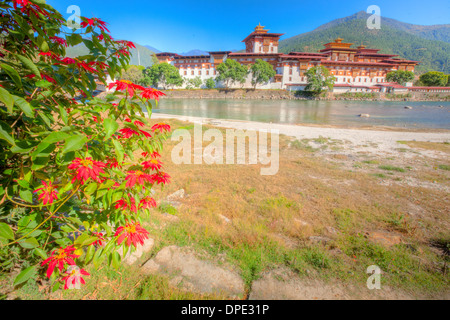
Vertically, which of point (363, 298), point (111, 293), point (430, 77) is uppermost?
point (430, 77)

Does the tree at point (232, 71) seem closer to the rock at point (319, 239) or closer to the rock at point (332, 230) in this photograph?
the rock at point (332, 230)

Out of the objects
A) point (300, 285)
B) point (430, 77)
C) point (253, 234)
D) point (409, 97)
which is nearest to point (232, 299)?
point (300, 285)

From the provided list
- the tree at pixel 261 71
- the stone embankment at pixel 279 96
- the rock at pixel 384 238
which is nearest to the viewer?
the rock at pixel 384 238

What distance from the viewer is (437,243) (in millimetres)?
3322

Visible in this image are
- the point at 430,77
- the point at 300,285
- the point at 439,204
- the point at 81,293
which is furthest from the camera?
the point at 430,77

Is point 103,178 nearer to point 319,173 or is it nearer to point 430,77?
point 319,173

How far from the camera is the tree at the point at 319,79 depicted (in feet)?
188

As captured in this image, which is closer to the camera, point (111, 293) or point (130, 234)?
point (130, 234)

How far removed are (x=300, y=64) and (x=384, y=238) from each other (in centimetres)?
6828

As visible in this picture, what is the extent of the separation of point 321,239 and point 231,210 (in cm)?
162

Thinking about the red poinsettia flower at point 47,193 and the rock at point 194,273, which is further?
the rock at point 194,273

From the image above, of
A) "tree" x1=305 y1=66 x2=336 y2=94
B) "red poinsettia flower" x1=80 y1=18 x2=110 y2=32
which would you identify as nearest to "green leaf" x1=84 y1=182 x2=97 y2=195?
"red poinsettia flower" x1=80 y1=18 x2=110 y2=32

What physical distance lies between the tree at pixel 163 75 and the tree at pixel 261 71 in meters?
21.4

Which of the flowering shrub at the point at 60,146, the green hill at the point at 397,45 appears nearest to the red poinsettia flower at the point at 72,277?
the flowering shrub at the point at 60,146
